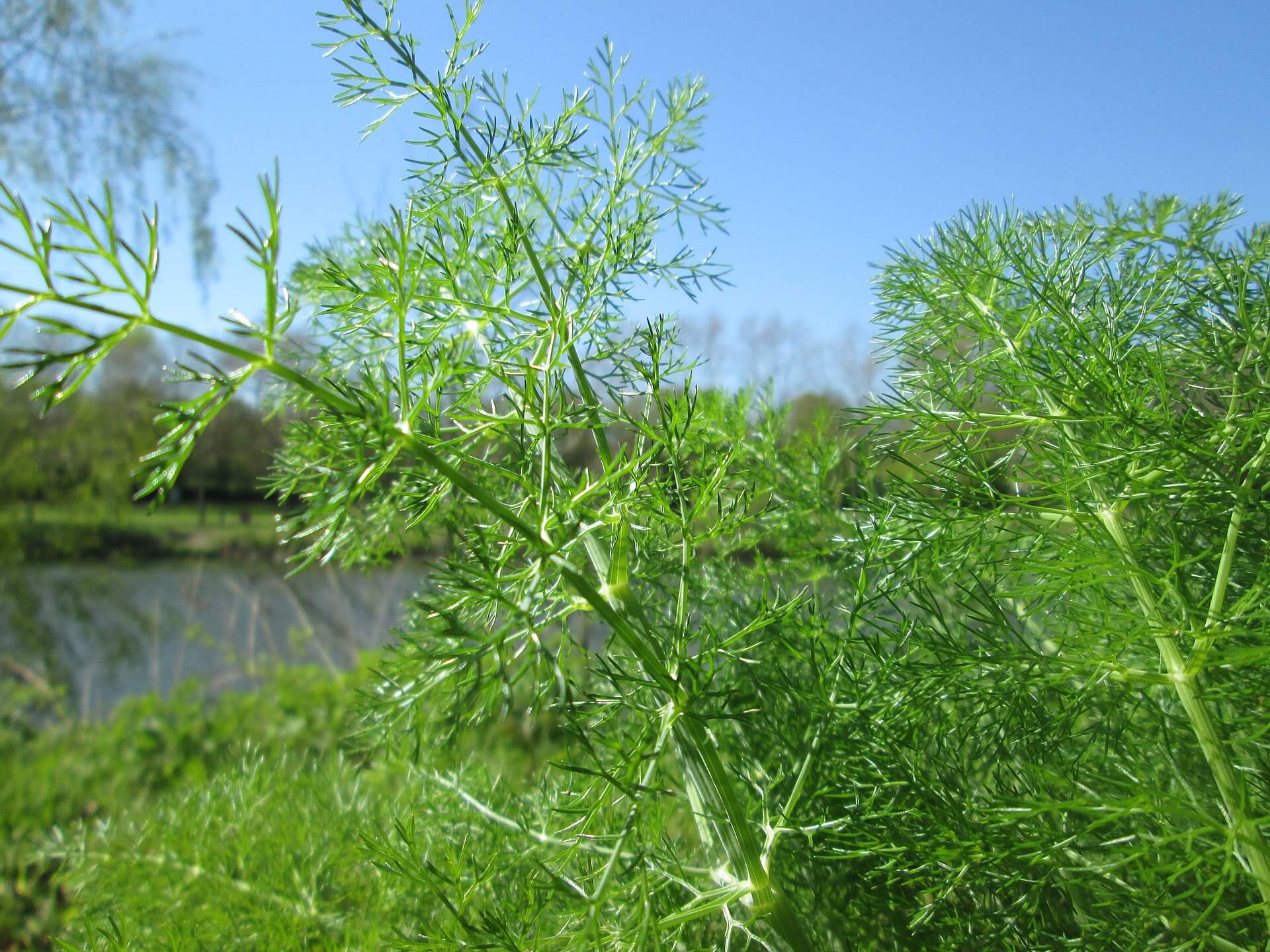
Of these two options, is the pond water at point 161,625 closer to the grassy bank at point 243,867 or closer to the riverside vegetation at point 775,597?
the grassy bank at point 243,867

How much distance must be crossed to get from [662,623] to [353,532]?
0.21 m

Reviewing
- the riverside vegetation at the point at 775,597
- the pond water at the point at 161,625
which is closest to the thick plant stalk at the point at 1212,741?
the riverside vegetation at the point at 775,597

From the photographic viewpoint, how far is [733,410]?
594 millimetres

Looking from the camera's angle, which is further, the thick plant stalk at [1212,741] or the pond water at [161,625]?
the pond water at [161,625]

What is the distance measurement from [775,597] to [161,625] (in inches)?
104

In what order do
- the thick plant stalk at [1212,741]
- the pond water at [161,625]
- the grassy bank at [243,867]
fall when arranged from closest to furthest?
the thick plant stalk at [1212,741], the grassy bank at [243,867], the pond water at [161,625]

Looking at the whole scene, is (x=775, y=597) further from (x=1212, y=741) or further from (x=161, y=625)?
(x=161, y=625)

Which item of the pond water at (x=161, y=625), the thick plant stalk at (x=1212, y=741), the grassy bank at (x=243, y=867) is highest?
the thick plant stalk at (x=1212, y=741)

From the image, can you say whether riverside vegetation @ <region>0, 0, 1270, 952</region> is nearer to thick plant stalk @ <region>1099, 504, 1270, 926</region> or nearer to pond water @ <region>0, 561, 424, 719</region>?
thick plant stalk @ <region>1099, 504, 1270, 926</region>

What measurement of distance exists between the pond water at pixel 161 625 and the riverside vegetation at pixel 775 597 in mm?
1884

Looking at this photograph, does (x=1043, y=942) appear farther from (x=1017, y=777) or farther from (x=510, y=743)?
(x=510, y=743)

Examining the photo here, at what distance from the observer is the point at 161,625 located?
2518mm

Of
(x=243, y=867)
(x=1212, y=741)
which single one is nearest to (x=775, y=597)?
(x=1212, y=741)

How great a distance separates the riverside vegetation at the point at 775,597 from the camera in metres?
0.30
